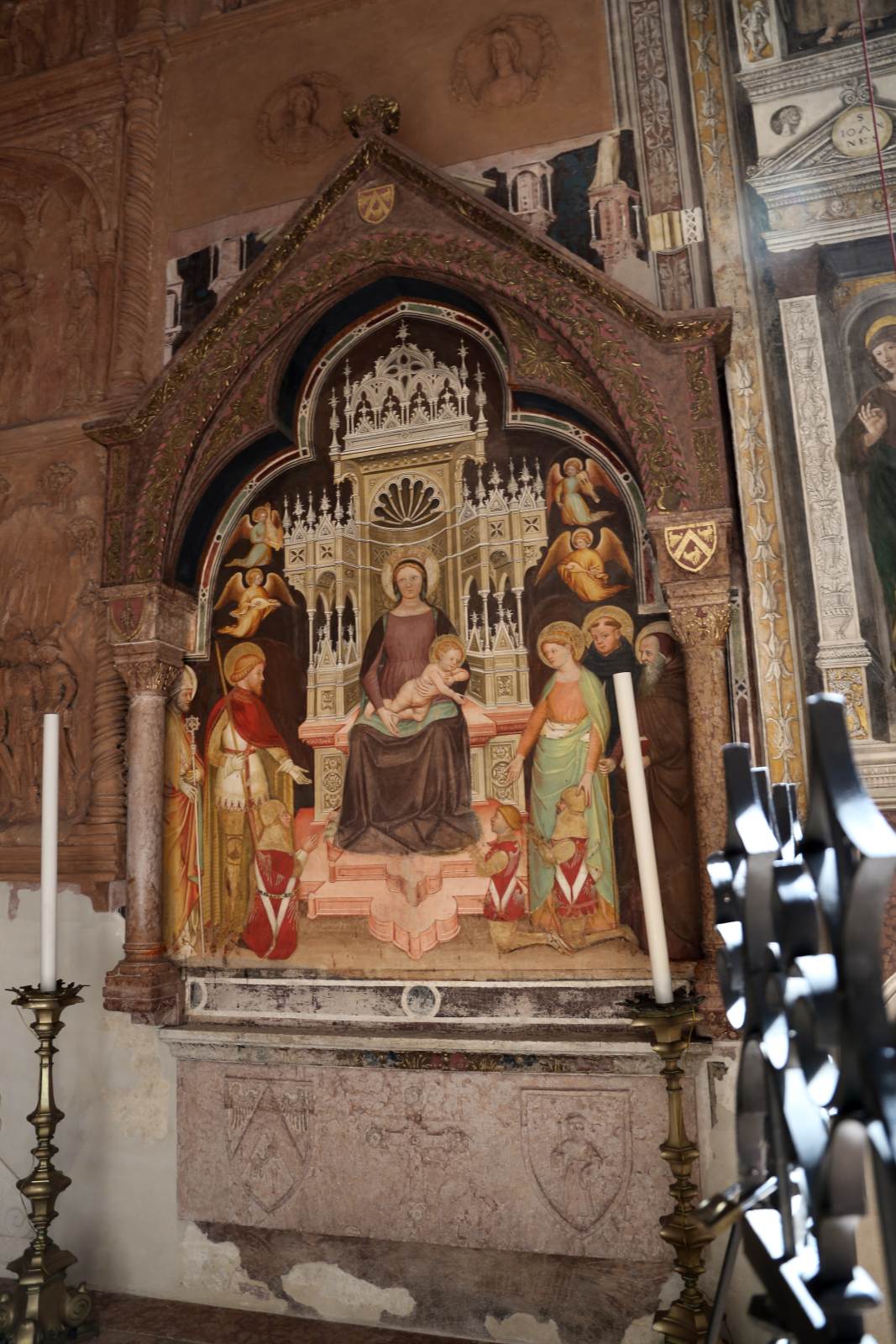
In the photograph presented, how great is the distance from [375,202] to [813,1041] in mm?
4396

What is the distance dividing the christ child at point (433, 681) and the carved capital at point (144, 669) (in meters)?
1.05

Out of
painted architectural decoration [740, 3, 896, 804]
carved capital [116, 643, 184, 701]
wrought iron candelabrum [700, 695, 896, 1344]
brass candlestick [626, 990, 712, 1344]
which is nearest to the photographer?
wrought iron candelabrum [700, 695, 896, 1344]

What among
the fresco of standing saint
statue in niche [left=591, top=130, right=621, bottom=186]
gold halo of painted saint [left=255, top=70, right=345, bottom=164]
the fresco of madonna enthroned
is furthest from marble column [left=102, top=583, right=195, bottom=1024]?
statue in niche [left=591, top=130, right=621, bottom=186]

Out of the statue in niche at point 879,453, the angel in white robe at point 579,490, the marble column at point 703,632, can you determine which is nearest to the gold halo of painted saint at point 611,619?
the marble column at point 703,632

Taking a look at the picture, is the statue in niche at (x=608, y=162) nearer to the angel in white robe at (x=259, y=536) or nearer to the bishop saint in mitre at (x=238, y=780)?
the angel in white robe at (x=259, y=536)

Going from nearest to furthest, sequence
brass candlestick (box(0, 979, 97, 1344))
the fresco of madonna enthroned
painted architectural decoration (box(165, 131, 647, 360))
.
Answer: brass candlestick (box(0, 979, 97, 1344)) < the fresco of madonna enthroned < painted architectural decoration (box(165, 131, 647, 360))

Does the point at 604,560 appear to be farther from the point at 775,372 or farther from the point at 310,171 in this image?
the point at 310,171

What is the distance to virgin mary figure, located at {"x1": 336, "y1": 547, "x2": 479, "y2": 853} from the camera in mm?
4316

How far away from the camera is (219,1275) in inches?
166

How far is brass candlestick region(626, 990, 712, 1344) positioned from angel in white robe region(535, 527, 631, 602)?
183 centimetres

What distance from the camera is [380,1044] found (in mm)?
4035

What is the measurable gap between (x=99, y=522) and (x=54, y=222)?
1.91 metres

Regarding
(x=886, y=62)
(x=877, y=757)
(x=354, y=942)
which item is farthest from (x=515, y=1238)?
(x=886, y=62)

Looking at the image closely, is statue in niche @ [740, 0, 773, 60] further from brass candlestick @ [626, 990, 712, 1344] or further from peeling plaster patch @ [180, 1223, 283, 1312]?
peeling plaster patch @ [180, 1223, 283, 1312]
